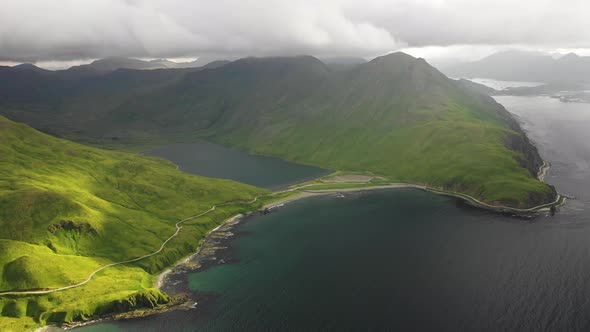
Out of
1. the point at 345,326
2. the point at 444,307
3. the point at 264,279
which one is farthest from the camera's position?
the point at 264,279

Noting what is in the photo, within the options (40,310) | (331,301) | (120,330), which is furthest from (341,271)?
(40,310)

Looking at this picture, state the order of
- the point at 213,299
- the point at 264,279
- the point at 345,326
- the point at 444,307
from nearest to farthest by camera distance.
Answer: the point at 345,326 < the point at 444,307 < the point at 213,299 < the point at 264,279

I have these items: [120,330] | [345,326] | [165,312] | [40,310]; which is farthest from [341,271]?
[40,310]

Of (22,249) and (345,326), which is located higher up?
(22,249)

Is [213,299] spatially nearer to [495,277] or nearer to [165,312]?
[165,312]

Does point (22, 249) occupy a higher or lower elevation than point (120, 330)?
higher

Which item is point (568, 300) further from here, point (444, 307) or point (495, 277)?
point (444, 307)

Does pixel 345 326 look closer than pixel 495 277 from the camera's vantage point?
Yes

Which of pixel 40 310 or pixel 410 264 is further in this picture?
pixel 410 264

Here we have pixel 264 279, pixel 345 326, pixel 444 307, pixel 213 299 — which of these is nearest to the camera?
pixel 345 326
